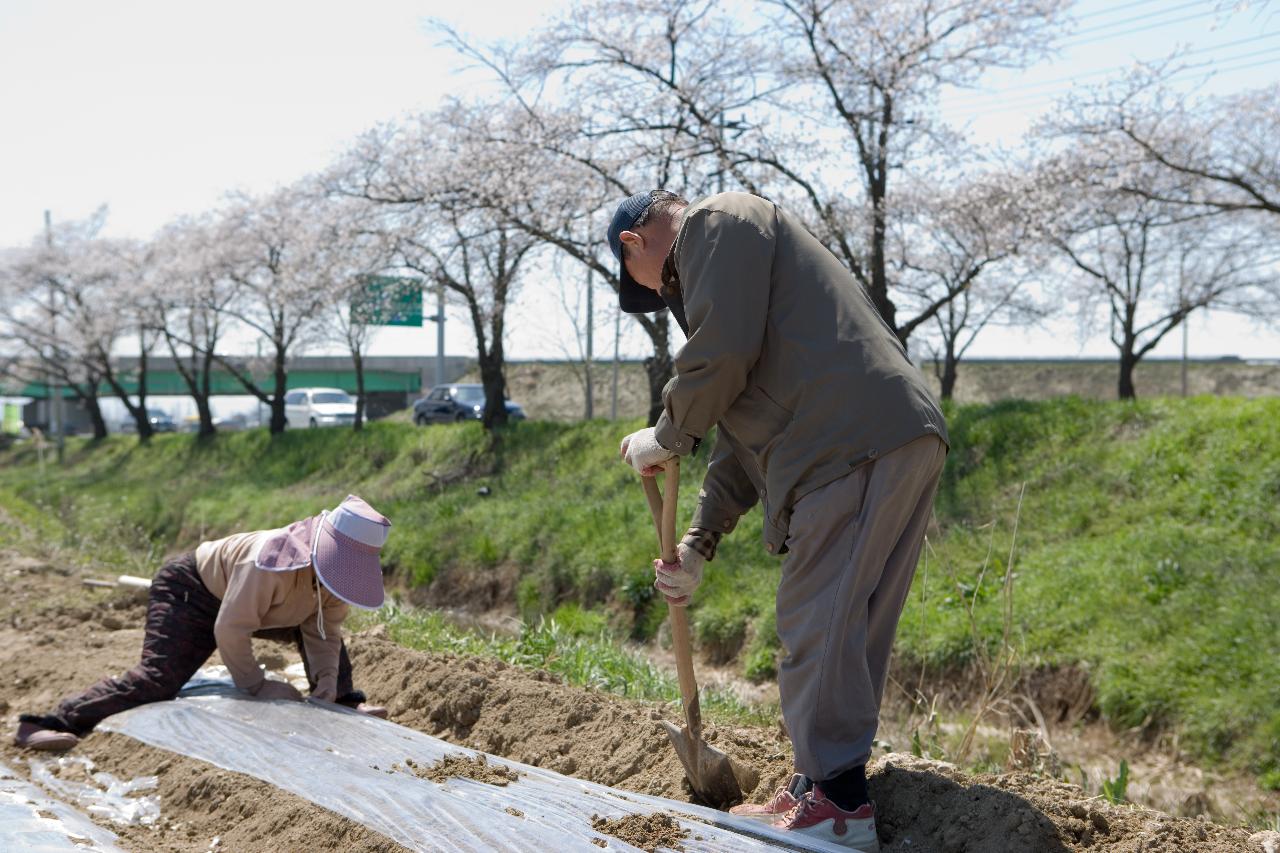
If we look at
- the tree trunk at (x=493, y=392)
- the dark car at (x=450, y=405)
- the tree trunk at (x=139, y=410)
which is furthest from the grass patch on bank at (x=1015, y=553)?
the tree trunk at (x=139, y=410)

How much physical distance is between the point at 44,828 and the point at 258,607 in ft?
3.86

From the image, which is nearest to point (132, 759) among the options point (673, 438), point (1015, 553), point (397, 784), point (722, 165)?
point (397, 784)

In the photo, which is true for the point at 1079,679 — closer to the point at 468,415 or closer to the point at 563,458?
the point at 563,458

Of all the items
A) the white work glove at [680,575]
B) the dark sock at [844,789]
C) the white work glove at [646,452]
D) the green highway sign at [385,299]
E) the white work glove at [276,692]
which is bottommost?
the white work glove at [276,692]

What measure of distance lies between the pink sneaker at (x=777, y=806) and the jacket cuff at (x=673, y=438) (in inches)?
38.2

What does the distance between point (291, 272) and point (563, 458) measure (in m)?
7.89

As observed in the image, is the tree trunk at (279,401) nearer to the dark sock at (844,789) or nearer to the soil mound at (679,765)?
the soil mound at (679,765)

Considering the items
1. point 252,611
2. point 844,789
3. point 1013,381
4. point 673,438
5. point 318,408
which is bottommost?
point 844,789

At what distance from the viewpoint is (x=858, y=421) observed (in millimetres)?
2672

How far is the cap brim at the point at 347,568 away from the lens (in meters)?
4.19

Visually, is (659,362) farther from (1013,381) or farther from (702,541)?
(1013,381)

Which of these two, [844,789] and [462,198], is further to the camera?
[462,198]

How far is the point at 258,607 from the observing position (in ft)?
14.2

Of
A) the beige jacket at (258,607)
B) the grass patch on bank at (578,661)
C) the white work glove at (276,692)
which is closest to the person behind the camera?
the beige jacket at (258,607)
